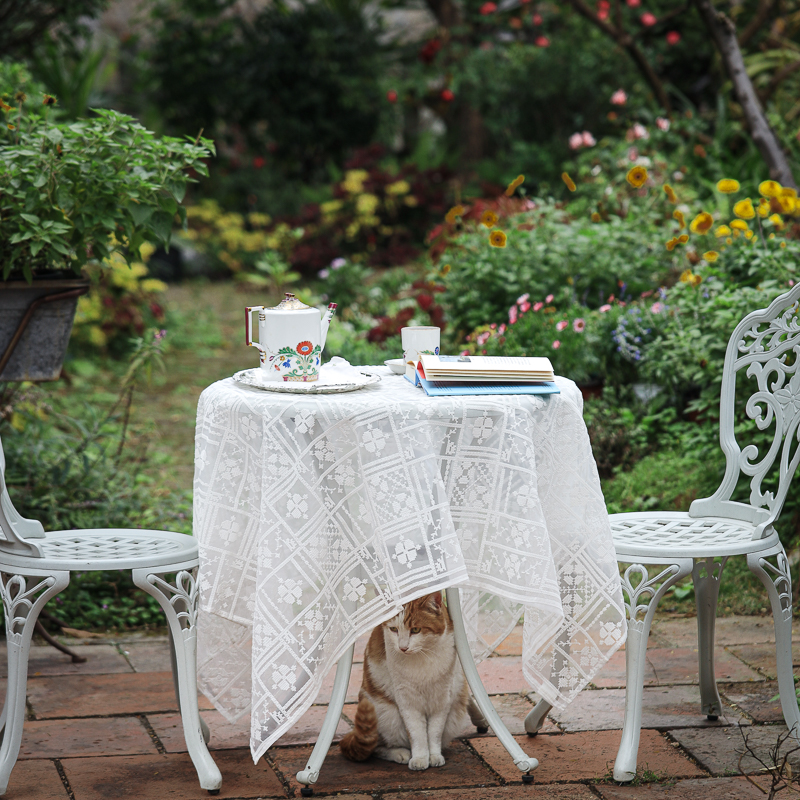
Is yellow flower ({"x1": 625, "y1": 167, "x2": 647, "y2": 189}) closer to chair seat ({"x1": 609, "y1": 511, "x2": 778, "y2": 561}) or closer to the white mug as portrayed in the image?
chair seat ({"x1": 609, "y1": 511, "x2": 778, "y2": 561})

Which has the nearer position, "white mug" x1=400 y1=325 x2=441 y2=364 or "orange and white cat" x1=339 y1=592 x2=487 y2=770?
"orange and white cat" x1=339 y1=592 x2=487 y2=770

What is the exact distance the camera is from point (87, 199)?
11.1ft

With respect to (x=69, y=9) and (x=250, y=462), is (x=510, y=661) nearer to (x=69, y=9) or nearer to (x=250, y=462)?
(x=250, y=462)

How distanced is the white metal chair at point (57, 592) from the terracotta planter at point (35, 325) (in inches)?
35.0

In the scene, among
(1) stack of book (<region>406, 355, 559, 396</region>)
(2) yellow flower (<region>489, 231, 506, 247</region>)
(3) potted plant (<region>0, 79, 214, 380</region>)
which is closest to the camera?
(1) stack of book (<region>406, 355, 559, 396</region>)

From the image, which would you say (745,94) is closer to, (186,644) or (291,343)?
(291,343)

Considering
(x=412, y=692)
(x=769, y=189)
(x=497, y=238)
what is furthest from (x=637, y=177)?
(x=412, y=692)

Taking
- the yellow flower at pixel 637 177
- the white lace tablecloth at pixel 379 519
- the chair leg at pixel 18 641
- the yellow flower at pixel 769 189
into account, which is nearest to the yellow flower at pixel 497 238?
the yellow flower at pixel 637 177

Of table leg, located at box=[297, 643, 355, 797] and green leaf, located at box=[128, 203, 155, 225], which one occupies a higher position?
green leaf, located at box=[128, 203, 155, 225]

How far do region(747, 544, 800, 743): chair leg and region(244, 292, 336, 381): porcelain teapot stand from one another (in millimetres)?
1243

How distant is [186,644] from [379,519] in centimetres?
63

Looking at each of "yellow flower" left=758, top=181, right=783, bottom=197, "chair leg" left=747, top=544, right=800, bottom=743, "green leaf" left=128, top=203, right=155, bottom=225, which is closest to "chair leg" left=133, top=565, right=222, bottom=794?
"green leaf" left=128, top=203, right=155, bottom=225

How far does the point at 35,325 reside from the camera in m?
3.41

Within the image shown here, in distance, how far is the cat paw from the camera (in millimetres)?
2707
